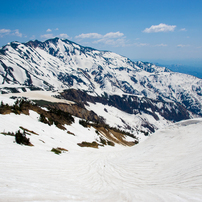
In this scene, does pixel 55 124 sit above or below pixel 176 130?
below

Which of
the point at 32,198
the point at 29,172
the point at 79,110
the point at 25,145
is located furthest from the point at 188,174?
the point at 79,110

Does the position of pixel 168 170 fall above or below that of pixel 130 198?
below

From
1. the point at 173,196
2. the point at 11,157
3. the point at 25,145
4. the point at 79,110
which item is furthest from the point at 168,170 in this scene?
the point at 79,110

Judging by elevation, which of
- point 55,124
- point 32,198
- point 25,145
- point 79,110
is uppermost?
point 32,198

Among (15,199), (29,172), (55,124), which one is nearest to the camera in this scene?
(15,199)

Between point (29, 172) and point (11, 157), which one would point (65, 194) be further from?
point (11, 157)

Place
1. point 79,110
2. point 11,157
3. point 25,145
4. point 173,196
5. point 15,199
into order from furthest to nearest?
1. point 79,110
2. point 25,145
3. point 11,157
4. point 173,196
5. point 15,199

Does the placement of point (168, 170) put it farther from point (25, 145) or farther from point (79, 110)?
point (79, 110)

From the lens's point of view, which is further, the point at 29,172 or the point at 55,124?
the point at 55,124

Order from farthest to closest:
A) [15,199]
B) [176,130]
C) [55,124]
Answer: [55,124] → [176,130] → [15,199]
